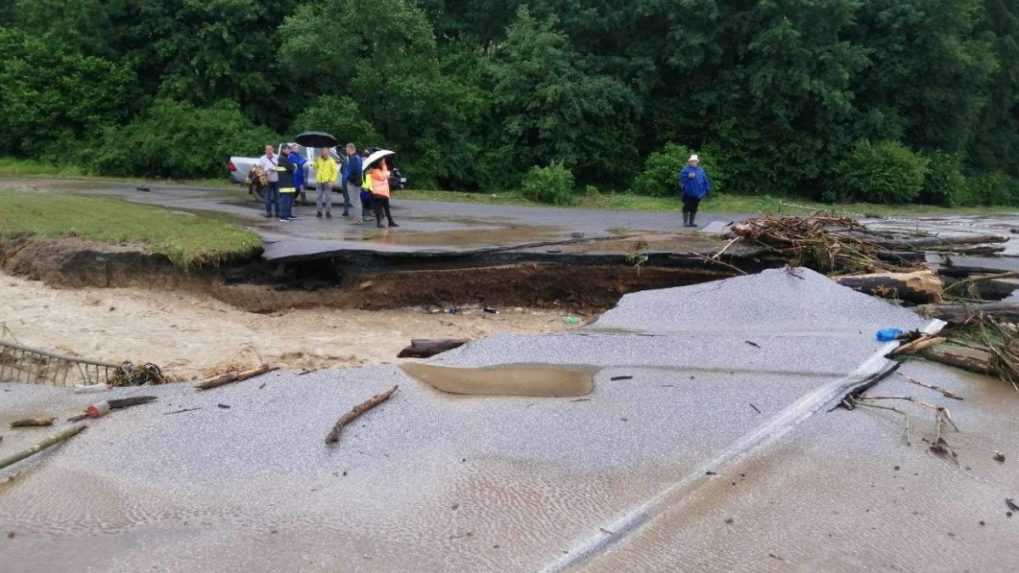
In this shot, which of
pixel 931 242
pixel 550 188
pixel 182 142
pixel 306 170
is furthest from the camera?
pixel 182 142

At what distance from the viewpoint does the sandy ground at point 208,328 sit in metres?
9.29

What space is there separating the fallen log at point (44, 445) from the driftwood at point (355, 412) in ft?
5.52

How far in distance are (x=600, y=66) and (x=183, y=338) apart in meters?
25.0

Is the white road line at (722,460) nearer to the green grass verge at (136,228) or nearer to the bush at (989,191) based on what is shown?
the green grass verge at (136,228)

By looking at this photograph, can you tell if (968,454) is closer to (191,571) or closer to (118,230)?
(191,571)

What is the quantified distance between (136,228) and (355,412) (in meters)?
9.05

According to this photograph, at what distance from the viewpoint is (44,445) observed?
5.38m

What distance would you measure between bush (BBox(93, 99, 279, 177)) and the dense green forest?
7cm

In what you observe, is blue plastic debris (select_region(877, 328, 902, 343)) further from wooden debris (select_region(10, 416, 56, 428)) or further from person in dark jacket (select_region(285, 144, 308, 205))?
person in dark jacket (select_region(285, 144, 308, 205))

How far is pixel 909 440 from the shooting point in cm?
570

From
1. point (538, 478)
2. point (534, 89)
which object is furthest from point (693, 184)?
point (534, 89)

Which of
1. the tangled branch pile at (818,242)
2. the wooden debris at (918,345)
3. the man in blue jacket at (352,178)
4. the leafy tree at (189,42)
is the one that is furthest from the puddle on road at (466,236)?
the leafy tree at (189,42)

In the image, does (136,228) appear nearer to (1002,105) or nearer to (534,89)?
(534,89)

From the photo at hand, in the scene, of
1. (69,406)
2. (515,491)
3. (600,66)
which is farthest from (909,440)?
(600,66)
